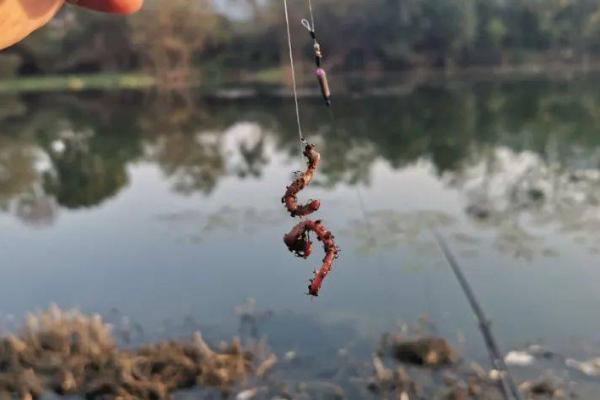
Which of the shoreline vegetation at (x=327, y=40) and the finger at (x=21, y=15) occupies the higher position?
the shoreline vegetation at (x=327, y=40)

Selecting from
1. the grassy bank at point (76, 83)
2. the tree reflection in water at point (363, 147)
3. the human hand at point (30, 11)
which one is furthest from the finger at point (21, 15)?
the grassy bank at point (76, 83)

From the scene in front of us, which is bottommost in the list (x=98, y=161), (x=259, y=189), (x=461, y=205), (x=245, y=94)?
(x=461, y=205)

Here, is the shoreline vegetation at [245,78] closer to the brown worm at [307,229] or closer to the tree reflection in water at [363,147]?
the tree reflection in water at [363,147]

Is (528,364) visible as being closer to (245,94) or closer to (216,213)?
(216,213)

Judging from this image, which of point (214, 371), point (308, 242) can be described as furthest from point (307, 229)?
point (214, 371)

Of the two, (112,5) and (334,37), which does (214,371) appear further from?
(334,37)

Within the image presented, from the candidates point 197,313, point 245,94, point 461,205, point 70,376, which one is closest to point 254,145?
point 461,205

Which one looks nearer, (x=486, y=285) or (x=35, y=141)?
(x=486, y=285)

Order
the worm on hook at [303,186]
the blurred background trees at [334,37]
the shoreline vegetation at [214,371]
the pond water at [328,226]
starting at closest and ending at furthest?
the worm on hook at [303,186]
the shoreline vegetation at [214,371]
the pond water at [328,226]
the blurred background trees at [334,37]
